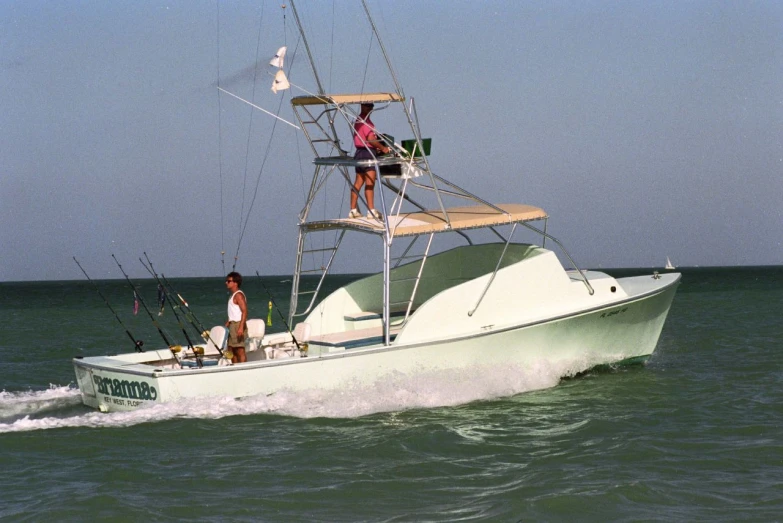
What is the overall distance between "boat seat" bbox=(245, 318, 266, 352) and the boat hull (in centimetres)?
108

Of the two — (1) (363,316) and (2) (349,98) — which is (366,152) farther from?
(1) (363,316)

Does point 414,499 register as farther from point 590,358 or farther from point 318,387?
point 590,358

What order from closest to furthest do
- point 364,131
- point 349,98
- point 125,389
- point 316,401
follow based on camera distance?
1. point 125,389
2. point 316,401
3. point 349,98
4. point 364,131

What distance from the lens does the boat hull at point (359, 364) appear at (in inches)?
473

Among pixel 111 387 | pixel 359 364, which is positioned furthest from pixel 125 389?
pixel 359 364

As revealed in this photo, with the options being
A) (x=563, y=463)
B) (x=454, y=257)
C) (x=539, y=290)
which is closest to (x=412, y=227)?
(x=539, y=290)

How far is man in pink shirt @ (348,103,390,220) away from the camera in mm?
13680

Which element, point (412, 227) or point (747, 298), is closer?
point (412, 227)

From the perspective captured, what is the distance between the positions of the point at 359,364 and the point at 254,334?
62.0 inches

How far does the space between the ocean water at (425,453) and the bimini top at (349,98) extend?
11.5 feet

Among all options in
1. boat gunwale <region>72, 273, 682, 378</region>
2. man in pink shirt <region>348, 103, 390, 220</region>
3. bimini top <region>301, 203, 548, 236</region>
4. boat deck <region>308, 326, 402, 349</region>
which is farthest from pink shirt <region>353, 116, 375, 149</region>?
boat gunwale <region>72, 273, 682, 378</region>

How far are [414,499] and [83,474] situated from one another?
3.23 m

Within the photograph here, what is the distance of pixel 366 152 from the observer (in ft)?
45.1

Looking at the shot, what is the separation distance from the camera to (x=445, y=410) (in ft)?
41.6
